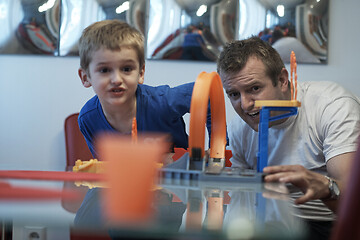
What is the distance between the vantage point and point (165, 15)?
8.81 feet

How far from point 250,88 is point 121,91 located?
0.45 m

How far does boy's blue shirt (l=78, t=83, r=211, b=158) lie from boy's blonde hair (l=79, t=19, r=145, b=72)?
0.15 metres

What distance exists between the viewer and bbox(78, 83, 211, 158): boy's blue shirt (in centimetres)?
162

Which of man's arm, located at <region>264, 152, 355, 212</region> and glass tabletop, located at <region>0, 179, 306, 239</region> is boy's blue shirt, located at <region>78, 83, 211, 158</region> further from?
glass tabletop, located at <region>0, 179, 306, 239</region>

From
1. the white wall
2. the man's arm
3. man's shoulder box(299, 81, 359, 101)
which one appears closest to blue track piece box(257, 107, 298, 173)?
the man's arm

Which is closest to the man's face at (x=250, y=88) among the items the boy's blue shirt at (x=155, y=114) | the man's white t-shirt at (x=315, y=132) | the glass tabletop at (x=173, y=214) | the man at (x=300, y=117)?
the man at (x=300, y=117)

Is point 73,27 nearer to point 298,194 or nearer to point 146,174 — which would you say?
point 298,194

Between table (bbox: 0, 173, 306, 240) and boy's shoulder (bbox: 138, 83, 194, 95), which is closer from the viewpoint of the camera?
table (bbox: 0, 173, 306, 240)

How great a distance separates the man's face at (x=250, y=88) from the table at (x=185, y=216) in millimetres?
654

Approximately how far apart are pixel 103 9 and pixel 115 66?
4.54ft

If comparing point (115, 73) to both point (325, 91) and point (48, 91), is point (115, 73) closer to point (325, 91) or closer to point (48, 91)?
point (325, 91)

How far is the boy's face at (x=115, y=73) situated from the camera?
4.81ft

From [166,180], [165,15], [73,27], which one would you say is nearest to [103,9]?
[73,27]

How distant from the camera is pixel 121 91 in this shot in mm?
1509
